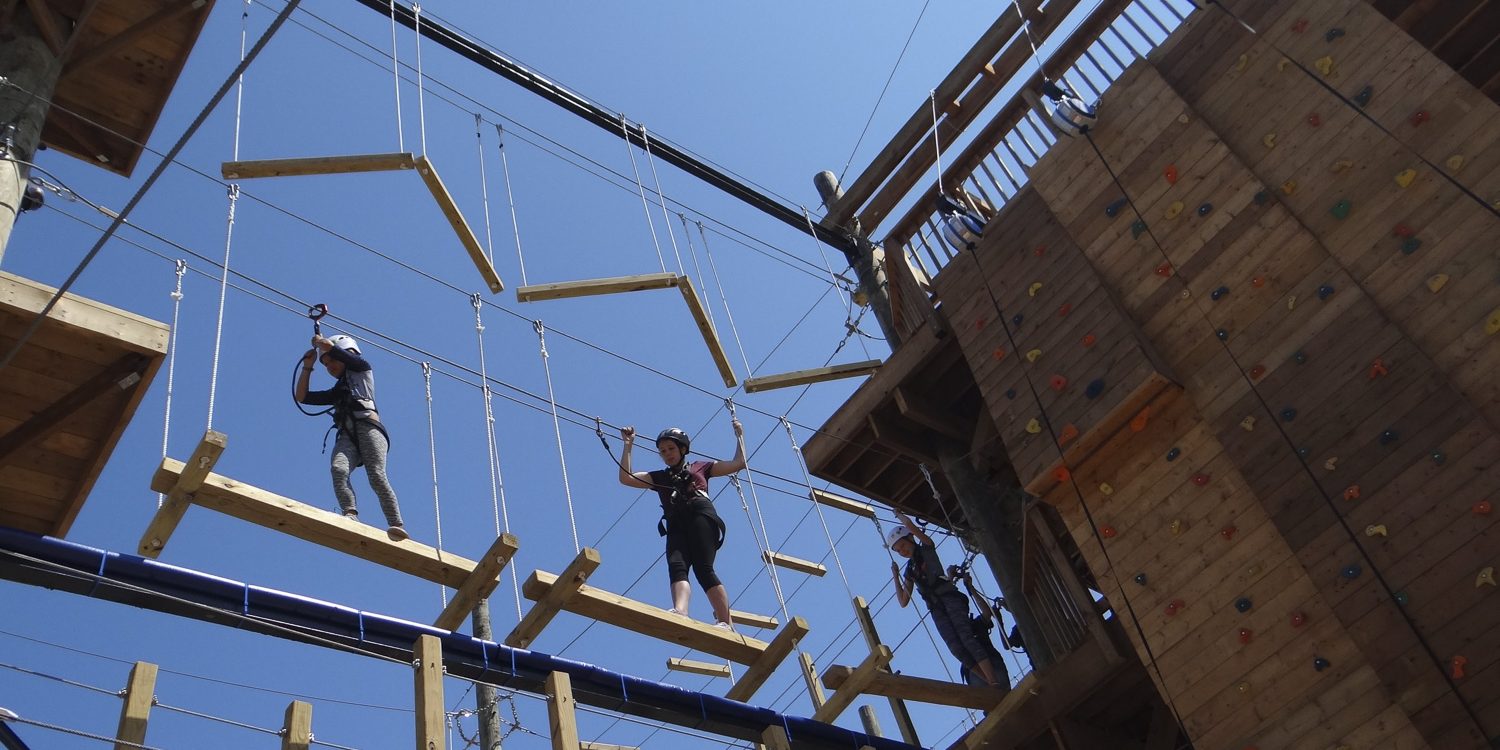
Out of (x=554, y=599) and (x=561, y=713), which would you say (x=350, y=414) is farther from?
(x=561, y=713)

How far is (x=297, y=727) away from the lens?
5.37 metres

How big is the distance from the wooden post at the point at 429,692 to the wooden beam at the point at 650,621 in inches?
32.7

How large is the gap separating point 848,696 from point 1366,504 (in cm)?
319

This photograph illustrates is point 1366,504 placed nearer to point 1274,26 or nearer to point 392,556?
point 1274,26

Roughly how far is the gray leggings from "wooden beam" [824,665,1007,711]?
294 cm

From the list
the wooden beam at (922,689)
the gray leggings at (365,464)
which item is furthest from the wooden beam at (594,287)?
the wooden beam at (922,689)

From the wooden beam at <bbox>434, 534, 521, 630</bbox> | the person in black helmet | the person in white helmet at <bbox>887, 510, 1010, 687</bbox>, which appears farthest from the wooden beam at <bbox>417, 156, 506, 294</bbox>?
the person in white helmet at <bbox>887, 510, 1010, 687</bbox>

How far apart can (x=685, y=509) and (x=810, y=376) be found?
2567 mm

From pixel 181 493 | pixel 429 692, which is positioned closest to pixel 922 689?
pixel 429 692

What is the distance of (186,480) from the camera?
571 centimetres

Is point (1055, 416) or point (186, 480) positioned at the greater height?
point (1055, 416)

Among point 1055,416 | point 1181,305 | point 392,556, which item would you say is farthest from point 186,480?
point 1181,305

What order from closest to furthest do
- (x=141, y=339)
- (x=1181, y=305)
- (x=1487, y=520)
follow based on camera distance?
(x=141, y=339) < (x=1487, y=520) < (x=1181, y=305)

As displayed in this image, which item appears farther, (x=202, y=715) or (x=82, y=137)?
(x=82, y=137)
